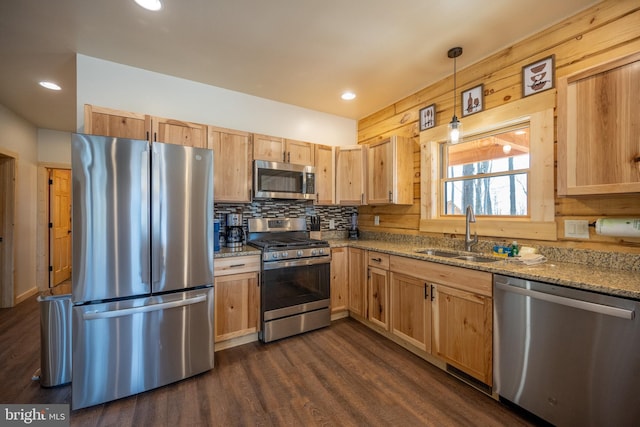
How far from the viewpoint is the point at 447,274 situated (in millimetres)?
2012

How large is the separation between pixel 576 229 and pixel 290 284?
231cm

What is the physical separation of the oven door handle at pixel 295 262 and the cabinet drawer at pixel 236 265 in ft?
0.31

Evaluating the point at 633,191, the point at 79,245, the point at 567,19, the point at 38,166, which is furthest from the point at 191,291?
the point at 38,166

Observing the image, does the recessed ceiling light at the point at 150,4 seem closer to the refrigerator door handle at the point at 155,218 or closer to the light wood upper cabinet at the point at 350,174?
the refrigerator door handle at the point at 155,218

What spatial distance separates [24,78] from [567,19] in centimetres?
478

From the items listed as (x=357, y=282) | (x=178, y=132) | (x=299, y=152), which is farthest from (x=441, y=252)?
(x=178, y=132)

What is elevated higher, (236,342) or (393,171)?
(393,171)

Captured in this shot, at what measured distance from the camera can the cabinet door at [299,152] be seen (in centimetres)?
304

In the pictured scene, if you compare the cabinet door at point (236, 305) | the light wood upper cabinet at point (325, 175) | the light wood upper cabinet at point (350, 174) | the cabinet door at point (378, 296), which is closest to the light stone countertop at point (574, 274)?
the cabinet door at point (378, 296)

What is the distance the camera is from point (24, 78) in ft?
8.81

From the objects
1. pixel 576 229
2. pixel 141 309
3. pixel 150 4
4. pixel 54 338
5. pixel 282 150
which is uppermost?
pixel 150 4

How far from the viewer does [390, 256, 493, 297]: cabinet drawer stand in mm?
1791

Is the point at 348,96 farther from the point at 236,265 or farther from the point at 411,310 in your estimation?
the point at 411,310

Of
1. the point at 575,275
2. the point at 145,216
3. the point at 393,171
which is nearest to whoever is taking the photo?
the point at 575,275
